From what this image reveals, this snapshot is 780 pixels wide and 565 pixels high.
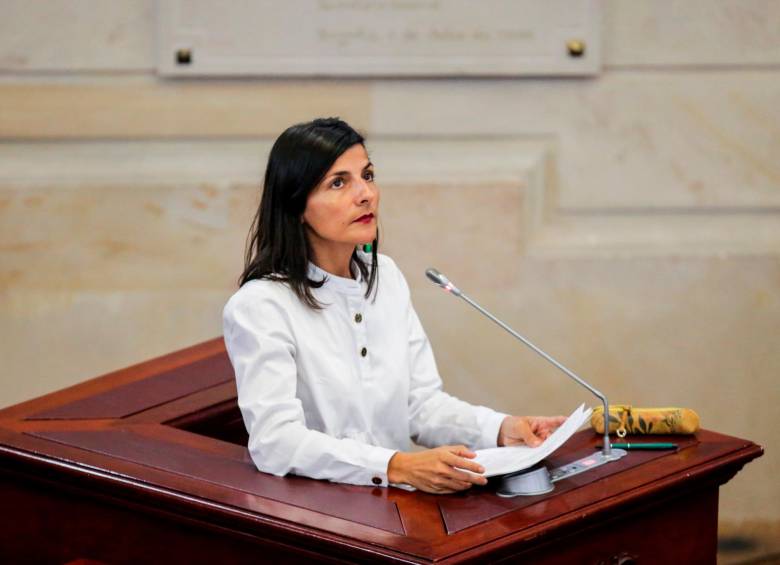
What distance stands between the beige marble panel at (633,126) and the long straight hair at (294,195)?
1.50m

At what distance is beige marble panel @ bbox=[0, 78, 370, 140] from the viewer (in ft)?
13.4

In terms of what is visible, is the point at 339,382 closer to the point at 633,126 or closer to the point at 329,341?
the point at 329,341

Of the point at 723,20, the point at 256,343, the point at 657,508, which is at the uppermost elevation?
the point at 723,20

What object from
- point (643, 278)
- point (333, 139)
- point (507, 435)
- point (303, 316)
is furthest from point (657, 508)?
point (643, 278)

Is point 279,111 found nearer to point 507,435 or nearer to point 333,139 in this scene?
point 333,139

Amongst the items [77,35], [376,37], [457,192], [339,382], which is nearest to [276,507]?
[339,382]

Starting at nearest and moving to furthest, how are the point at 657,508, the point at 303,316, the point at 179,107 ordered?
the point at 657,508 < the point at 303,316 < the point at 179,107

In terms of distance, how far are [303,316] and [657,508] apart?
0.77 meters

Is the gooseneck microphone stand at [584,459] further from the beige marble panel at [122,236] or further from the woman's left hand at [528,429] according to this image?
the beige marble panel at [122,236]

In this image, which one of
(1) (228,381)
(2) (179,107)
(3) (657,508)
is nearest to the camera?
(3) (657,508)

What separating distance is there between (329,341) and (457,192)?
1590mm

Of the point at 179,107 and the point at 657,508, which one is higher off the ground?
the point at 179,107

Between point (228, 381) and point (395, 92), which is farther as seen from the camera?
point (395, 92)

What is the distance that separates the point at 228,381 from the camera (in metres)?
3.12
